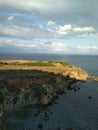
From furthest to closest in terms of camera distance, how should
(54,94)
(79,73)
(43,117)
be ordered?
(79,73) → (54,94) → (43,117)

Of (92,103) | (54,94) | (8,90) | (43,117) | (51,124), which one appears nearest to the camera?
(51,124)

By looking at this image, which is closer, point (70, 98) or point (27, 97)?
point (27, 97)

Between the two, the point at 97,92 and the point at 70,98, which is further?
the point at 97,92

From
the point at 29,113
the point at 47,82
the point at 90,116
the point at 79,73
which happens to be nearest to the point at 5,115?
the point at 29,113

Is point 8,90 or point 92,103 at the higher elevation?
point 8,90

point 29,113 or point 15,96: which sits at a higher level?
point 15,96

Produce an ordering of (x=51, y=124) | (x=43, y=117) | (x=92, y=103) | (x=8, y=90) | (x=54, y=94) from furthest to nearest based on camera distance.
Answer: (x=54, y=94)
(x=92, y=103)
(x=8, y=90)
(x=43, y=117)
(x=51, y=124)

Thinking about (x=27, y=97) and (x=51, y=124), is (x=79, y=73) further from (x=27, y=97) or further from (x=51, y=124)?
(x=51, y=124)

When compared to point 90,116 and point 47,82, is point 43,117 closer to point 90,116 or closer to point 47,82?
point 90,116

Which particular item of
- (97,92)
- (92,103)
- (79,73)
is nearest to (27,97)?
(92,103)
